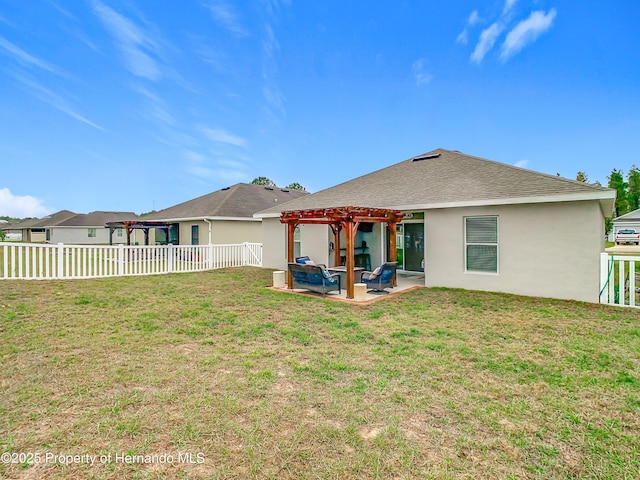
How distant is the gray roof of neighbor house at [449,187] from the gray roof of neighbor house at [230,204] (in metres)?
5.40

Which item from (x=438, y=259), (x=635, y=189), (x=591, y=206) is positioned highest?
(x=635, y=189)

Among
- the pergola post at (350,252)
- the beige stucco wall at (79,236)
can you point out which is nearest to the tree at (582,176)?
the pergola post at (350,252)

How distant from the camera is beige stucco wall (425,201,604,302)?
761 centimetres

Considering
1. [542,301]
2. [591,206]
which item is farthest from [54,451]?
[591,206]

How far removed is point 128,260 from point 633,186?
6135 cm

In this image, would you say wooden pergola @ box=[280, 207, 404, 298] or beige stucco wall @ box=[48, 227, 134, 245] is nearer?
wooden pergola @ box=[280, 207, 404, 298]

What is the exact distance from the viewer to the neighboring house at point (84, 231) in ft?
134

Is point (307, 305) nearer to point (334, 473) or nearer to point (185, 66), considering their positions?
point (334, 473)

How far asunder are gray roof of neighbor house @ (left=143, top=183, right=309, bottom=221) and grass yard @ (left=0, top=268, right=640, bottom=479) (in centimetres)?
1290

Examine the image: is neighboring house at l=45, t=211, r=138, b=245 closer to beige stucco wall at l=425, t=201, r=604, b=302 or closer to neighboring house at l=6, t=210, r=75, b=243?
neighboring house at l=6, t=210, r=75, b=243

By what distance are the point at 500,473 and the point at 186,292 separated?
27.9ft

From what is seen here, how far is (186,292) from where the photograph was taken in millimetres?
9094

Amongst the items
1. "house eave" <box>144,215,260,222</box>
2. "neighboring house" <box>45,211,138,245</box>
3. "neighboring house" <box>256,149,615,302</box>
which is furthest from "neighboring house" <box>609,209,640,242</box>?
"neighboring house" <box>45,211,138,245</box>

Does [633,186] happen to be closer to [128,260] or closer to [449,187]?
[449,187]
